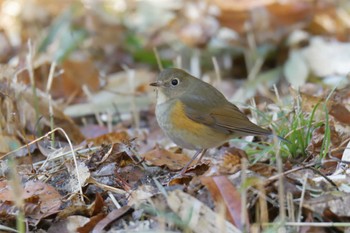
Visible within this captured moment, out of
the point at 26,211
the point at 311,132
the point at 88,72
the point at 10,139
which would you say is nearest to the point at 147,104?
the point at 88,72

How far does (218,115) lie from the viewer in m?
4.41

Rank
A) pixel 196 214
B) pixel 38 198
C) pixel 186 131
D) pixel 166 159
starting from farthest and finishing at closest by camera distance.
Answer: pixel 186 131 < pixel 166 159 < pixel 38 198 < pixel 196 214

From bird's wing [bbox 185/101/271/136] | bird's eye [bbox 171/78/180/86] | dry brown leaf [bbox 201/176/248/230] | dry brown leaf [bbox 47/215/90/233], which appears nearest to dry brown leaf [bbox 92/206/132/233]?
dry brown leaf [bbox 47/215/90/233]

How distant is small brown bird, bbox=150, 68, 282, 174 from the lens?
4289 mm

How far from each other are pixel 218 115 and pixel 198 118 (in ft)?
0.41

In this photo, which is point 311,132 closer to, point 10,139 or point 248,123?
point 248,123

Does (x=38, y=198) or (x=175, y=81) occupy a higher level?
(x=175, y=81)

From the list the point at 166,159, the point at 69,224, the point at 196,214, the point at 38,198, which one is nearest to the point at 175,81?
the point at 166,159

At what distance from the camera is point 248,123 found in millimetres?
4195

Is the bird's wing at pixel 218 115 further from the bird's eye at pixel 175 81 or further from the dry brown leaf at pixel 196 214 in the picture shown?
the dry brown leaf at pixel 196 214

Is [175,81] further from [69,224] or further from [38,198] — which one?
[69,224]

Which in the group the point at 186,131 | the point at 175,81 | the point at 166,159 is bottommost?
the point at 166,159

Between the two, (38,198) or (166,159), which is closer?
(38,198)

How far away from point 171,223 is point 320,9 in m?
5.60
